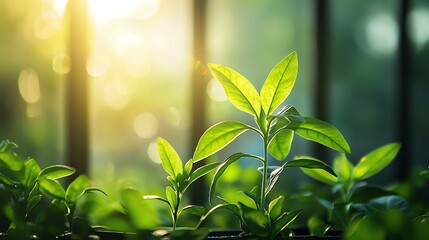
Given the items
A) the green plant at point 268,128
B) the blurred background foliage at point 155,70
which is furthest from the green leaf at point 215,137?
the blurred background foliage at point 155,70

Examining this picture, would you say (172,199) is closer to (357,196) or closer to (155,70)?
(357,196)

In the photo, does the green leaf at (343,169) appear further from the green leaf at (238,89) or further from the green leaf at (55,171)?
the green leaf at (55,171)

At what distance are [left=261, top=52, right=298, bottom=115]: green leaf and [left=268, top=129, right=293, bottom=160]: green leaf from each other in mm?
30

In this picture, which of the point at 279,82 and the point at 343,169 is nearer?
the point at 279,82

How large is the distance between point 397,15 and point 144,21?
1276 mm

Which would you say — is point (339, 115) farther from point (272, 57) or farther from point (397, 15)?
point (397, 15)

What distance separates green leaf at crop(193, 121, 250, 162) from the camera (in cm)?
43

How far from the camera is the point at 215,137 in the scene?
1.42 feet

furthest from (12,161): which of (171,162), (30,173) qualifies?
(171,162)

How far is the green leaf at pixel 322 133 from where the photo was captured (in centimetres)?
42

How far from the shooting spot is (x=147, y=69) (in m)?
2.14

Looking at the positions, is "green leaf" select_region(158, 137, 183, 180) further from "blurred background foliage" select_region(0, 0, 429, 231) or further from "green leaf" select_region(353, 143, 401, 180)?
"blurred background foliage" select_region(0, 0, 429, 231)

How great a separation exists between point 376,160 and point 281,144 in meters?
0.14

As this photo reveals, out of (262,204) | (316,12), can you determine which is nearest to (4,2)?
(316,12)
